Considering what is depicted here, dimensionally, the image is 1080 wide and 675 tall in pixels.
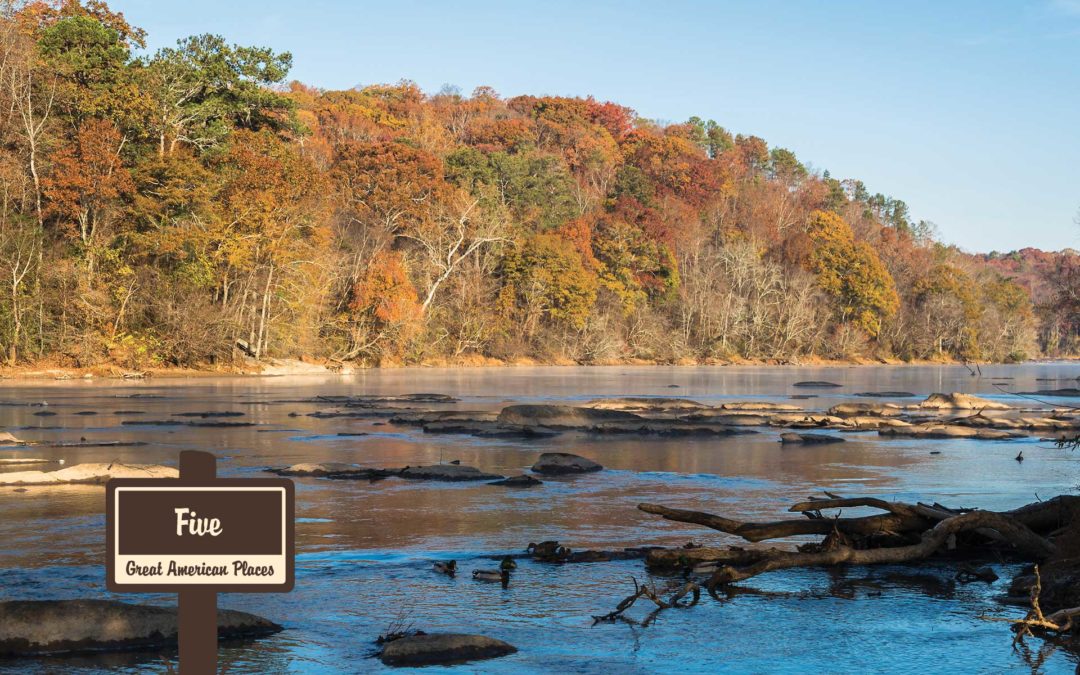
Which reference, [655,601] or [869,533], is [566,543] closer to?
[869,533]

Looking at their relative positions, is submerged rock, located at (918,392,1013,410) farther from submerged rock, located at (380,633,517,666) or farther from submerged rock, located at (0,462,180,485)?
submerged rock, located at (380,633,517,666)

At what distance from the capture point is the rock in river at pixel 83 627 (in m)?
6.55

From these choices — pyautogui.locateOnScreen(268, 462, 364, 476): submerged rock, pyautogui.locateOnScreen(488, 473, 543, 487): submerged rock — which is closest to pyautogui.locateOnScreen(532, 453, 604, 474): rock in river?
pyautogui.locateOnScreen(488, 473, 543, 487): submerged rock

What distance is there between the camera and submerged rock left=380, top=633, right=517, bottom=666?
6516mm

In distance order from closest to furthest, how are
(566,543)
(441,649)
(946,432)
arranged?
(441,649) < (566,543) < (946,432)

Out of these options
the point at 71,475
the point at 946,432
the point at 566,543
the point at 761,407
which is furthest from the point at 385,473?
the point at 761,407

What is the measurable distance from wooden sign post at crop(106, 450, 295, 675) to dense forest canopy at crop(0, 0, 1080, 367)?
1762 inches

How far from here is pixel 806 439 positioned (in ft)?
71.7

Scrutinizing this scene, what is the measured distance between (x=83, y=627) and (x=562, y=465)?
10048mm

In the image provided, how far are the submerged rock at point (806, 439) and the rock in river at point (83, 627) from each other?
16.1 meters

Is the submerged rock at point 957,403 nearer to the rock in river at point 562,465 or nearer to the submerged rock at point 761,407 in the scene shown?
the submerged rock at point 761,407

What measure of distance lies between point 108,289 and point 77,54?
987 cm

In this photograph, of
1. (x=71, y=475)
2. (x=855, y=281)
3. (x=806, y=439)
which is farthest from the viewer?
(x=855, y=281)

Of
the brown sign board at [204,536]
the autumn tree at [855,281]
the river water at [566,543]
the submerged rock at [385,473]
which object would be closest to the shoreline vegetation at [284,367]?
the autumn tree at [855,281]
